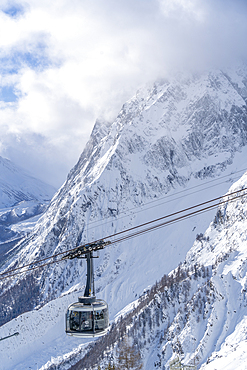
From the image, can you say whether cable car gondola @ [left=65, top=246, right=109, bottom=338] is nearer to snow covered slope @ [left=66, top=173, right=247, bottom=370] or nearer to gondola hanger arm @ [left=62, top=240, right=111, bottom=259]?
gondola hanger arm @ [left=62, top=240, right=111, bottom=259]

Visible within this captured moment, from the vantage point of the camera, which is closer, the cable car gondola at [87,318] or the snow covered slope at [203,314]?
the cable car gondola at [87,318]

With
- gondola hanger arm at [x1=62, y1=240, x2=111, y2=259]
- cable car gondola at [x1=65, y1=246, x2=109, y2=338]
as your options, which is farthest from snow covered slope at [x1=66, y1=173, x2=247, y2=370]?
gondola hanger arm at [x1=62, y1=240, x2=111, y2=259]

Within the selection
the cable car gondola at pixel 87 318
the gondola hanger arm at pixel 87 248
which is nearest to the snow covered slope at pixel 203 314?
the cable car gondola at pixel 87 318

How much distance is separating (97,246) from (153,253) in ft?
580

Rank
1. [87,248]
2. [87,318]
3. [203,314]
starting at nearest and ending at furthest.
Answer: [87,248] < [87,318] < [203,314]

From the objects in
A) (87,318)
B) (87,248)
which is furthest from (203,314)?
(87,248)

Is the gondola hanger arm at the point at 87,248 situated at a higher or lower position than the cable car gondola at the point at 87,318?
higher

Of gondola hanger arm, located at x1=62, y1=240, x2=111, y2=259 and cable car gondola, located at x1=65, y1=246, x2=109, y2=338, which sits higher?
gondola hanger arm, located at x1=62, y1=240, x2=111, y2=259

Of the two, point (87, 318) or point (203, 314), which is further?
point (203, 314)

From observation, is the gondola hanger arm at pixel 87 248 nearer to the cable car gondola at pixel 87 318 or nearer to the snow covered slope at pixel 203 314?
the cable car gondola at pixel 87 318

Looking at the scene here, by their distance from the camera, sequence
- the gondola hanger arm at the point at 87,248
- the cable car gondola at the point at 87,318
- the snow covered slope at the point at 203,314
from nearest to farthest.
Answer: the gondola hanger arm at the point at 87,248, the cable car gondola at the point at 87,318, the snow covered slope at the point at 203,314

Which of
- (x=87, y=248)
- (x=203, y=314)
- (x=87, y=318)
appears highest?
(x=203, y=314)

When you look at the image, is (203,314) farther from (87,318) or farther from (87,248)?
(87,248)

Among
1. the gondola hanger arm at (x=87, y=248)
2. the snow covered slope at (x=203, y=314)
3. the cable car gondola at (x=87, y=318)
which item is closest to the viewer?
the gondola hanger arm at (x=87, y=248)
